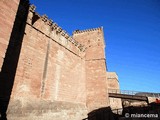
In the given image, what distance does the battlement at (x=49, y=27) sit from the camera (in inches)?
341

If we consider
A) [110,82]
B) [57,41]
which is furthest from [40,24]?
[110,82]

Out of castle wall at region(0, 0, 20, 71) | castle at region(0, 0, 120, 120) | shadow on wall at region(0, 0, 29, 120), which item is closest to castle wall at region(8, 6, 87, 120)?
castle at region(0, 0, 120, 120)

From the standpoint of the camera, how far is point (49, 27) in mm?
10281

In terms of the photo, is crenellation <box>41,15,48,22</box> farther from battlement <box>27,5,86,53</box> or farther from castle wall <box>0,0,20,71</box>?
castle wall <box>0,0,20,71</box>

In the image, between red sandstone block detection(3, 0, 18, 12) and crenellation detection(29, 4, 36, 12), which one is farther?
crenellation detection(29, 4, 36, 12)

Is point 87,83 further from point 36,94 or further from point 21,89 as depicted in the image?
point 21,89

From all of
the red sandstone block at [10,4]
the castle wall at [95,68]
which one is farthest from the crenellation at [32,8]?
the castle wall at [95,68]

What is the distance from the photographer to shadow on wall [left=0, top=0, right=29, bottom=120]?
5.94 metres

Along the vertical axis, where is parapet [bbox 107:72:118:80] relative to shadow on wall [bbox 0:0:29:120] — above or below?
above

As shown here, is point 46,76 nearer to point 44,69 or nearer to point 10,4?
point 44,69

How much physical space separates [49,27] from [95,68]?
640 cm

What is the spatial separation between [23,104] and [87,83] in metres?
7.86

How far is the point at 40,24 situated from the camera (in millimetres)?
9375

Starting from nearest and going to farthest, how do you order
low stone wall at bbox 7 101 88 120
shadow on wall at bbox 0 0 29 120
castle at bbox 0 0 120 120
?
shadow on wall at bbox 0 0 29 120, castle at bbox 0 0 120 120, low stone wall at bbox 7 101 88 120
